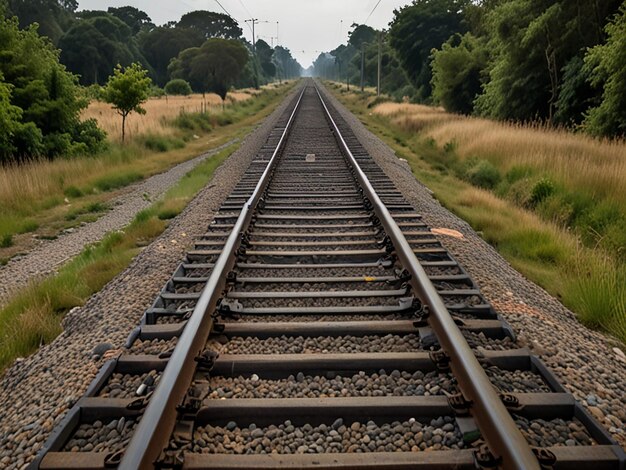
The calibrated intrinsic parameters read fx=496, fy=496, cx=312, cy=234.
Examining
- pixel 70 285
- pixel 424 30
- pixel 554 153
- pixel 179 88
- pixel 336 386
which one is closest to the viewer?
pixel 336 386

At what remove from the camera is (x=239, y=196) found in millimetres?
7637

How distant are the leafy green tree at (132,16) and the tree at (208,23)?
612cm

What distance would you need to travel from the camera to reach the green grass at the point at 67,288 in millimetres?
3942

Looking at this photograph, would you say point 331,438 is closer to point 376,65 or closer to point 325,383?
point 325,383

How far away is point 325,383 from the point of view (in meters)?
2.98

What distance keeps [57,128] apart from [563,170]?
12445mm

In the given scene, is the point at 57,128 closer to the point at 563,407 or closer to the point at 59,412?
the point at 59,412

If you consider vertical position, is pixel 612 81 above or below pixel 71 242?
above

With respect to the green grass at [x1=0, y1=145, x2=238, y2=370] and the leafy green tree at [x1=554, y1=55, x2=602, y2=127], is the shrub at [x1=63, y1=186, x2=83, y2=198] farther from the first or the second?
the leafy green tree at [x1=554, y1=55, x2=602, y2=127]

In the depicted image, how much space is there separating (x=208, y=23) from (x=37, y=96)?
281ft

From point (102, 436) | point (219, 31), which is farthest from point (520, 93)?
point (219, 31)

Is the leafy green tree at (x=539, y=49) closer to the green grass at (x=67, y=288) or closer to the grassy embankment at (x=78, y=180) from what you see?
the grassy embankment at (x=78, y=180)

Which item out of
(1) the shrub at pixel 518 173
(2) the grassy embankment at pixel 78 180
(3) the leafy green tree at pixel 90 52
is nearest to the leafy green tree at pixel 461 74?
(2) the grassy embankment at pixel 78 180

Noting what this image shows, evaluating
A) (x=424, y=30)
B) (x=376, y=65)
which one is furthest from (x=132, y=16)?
(x=424, y=30)
